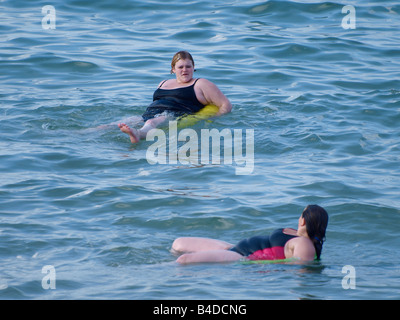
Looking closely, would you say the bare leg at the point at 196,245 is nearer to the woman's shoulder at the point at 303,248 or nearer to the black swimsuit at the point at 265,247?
the black swimsuit at the point at 265,247

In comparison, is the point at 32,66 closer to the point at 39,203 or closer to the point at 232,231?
the point at 39,203

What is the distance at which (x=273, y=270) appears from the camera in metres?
5.98

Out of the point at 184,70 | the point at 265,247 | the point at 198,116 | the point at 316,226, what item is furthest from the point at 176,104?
the point at 316,226

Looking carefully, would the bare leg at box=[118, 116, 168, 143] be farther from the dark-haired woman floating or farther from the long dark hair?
the long dark hair

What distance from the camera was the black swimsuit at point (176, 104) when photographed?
32.6 feet

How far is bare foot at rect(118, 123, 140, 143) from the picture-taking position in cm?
882

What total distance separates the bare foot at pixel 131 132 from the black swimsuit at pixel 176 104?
840 mm

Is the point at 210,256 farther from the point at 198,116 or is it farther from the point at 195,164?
the point at 198,116

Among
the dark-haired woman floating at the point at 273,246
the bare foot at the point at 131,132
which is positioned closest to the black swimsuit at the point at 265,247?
the dark-haired woman floating at the point at 273,246

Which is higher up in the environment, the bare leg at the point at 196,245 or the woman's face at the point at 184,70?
the woman's face at the point at 184,70

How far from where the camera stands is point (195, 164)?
848cm

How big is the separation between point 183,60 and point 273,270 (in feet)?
15.0
